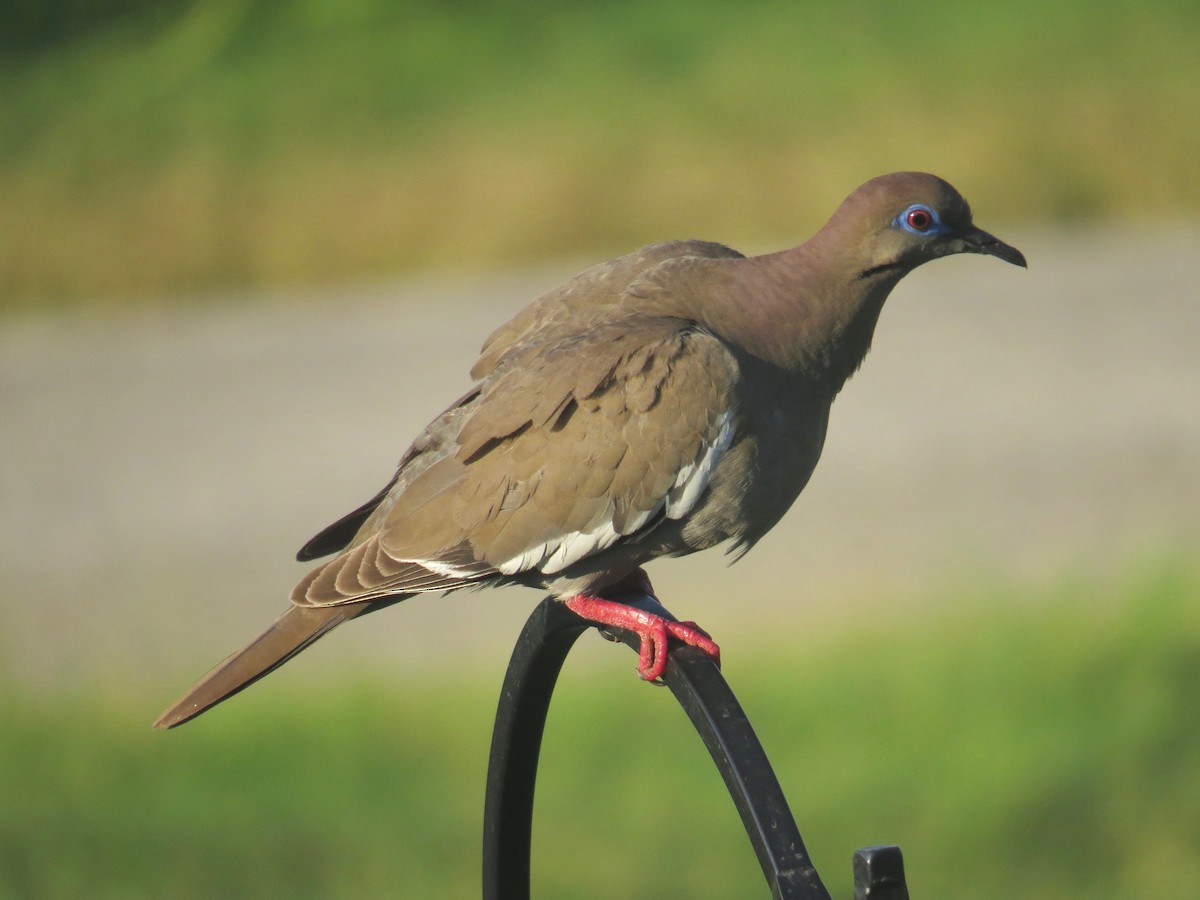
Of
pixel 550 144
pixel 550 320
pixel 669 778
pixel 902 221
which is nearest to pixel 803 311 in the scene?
pixel 902 221

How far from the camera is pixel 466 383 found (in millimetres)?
8086

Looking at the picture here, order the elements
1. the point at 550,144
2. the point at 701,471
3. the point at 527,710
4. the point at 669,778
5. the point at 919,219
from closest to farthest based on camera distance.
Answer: the point at 527,710 → the point at 701,471 → the point at 919,219 → the point at 669,778 → the point at 550,144

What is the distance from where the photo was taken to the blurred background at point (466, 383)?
189 inches

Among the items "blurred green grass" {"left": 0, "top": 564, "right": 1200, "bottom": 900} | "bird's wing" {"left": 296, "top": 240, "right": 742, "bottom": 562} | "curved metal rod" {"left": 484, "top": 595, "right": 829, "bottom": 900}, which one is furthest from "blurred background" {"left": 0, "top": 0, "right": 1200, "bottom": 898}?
"curved metal rod" {"left": 484, "top": 595, "right": 829, "bottom": 900}

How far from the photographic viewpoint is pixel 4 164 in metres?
9.52

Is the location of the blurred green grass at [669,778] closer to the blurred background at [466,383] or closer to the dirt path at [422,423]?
the blurred background at [466,383]

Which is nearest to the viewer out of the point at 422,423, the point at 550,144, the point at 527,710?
the point at 527,710

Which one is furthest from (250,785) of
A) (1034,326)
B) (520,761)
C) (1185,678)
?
(1034,326)

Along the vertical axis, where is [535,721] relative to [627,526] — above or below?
below

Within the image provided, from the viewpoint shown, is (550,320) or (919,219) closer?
(919,219)

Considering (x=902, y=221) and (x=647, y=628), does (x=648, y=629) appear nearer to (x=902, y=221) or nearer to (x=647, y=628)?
(x=647, y=628)

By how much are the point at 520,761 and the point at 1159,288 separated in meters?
7.53

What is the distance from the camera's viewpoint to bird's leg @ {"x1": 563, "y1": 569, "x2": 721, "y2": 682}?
2822 mm

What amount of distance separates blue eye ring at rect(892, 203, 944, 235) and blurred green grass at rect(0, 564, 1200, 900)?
2.19m
